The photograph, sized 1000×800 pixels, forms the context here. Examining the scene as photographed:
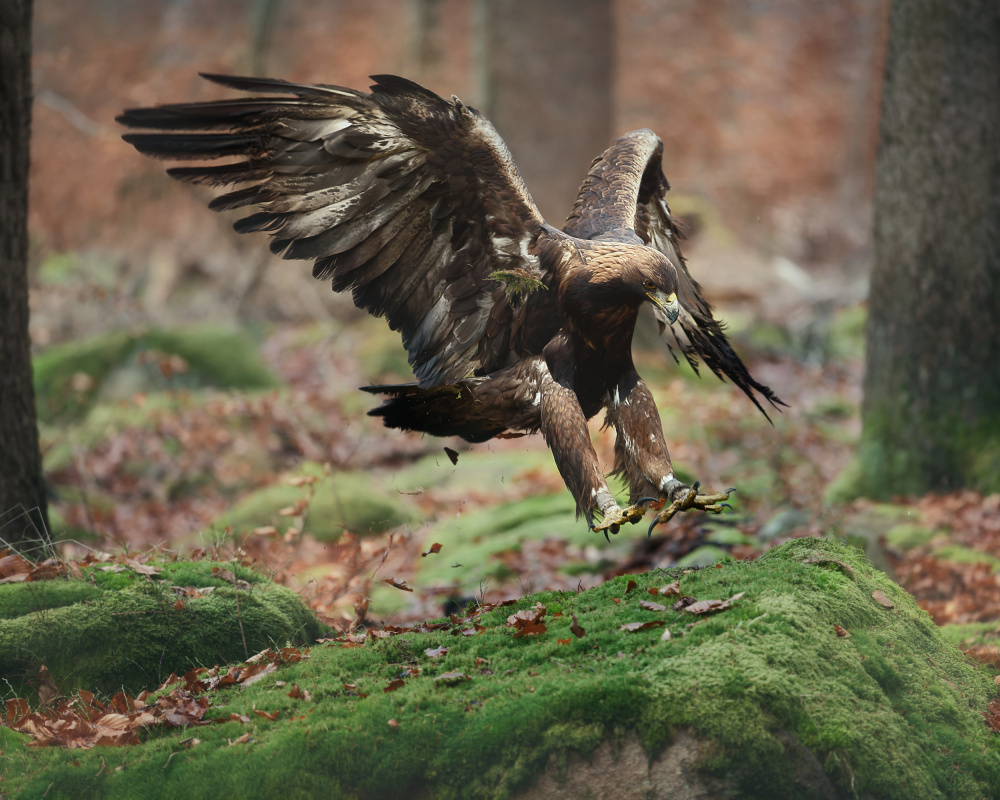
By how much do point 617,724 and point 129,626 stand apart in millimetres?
2579

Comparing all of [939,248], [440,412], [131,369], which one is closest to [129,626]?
[440,412]

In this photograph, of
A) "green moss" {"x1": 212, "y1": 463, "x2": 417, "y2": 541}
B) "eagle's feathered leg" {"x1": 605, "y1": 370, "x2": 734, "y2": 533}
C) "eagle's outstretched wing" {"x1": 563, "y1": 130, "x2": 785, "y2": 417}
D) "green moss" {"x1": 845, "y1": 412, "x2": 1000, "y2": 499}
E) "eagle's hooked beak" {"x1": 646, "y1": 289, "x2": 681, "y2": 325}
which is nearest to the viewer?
"eagle's hooked beak" {"x1": 646, "y1": 289, "x2": 681, "y2": 325}

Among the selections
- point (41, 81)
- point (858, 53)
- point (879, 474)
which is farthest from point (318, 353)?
point (858, 53)

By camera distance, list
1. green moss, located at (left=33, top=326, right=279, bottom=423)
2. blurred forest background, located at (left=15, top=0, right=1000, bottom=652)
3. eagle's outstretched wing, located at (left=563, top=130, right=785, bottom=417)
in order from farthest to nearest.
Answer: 1. green moss, located at (left=33, top=326, right=279, bottom=423)
2. blurred forest background, located at (left=15, top=0, right=1000, bottom=652)
3. eagle's outstretched wing, located at (left=563, top=130, right=785, bottom=417)

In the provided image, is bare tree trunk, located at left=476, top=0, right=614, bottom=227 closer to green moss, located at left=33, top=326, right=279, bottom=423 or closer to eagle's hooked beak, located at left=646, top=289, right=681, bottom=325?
green moss, located at left=33, top=326, right=279, bottom=423

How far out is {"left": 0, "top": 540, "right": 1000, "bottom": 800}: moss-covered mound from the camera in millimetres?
3043

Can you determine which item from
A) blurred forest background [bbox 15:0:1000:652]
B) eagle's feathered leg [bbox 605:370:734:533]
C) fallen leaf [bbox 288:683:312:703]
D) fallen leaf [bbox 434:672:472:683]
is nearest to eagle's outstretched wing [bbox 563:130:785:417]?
eagle's feathered leg [bbox 605:370:734:533]

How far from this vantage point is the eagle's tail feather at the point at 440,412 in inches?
189

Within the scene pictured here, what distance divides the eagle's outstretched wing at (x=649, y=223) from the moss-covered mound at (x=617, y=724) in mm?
1687

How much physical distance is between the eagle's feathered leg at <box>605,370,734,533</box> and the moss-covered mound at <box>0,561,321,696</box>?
2.01 meters

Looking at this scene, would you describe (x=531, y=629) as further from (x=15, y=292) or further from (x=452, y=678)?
(x=15, y=292)

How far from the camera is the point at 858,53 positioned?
1039 inches

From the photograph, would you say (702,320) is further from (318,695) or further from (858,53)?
(858,53)

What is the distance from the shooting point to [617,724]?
3.10 meters
